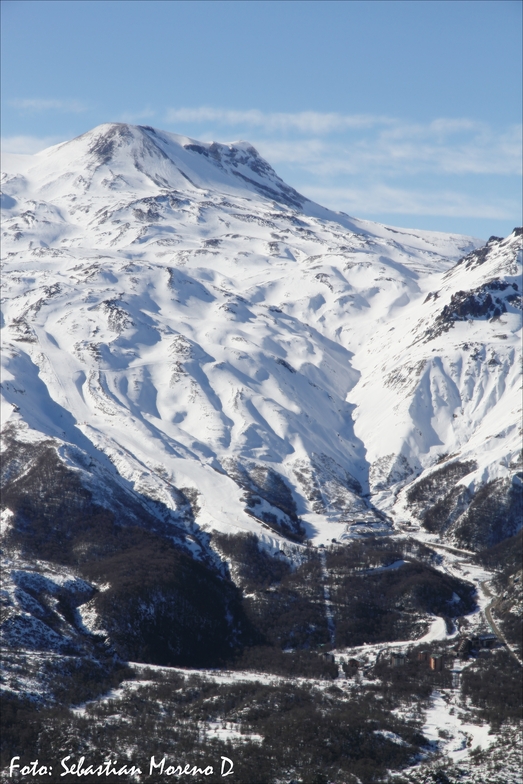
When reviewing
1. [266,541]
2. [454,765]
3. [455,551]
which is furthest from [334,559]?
[454,765]

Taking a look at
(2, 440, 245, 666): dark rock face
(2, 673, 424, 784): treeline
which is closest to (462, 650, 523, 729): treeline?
(2, 673, 424, 784): treeline

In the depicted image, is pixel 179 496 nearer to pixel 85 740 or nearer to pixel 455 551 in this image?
pixel 455 551

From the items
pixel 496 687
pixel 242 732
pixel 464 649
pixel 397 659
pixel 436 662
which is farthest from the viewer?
pixel 464 649

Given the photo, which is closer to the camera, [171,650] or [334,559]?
[171,650]

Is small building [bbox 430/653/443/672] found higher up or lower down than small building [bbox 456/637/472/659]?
lower down

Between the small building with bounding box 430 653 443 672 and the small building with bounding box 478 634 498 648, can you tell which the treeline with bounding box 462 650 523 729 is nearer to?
the small building with bounding box 478 634 498 648

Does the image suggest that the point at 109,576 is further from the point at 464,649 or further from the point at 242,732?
the point at 464,649

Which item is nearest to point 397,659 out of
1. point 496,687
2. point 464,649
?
point 464,649

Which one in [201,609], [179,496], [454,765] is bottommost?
[454,765]

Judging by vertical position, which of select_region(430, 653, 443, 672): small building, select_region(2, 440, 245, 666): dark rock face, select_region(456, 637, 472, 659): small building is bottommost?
select_region(430, 653, 443, 672): small building
